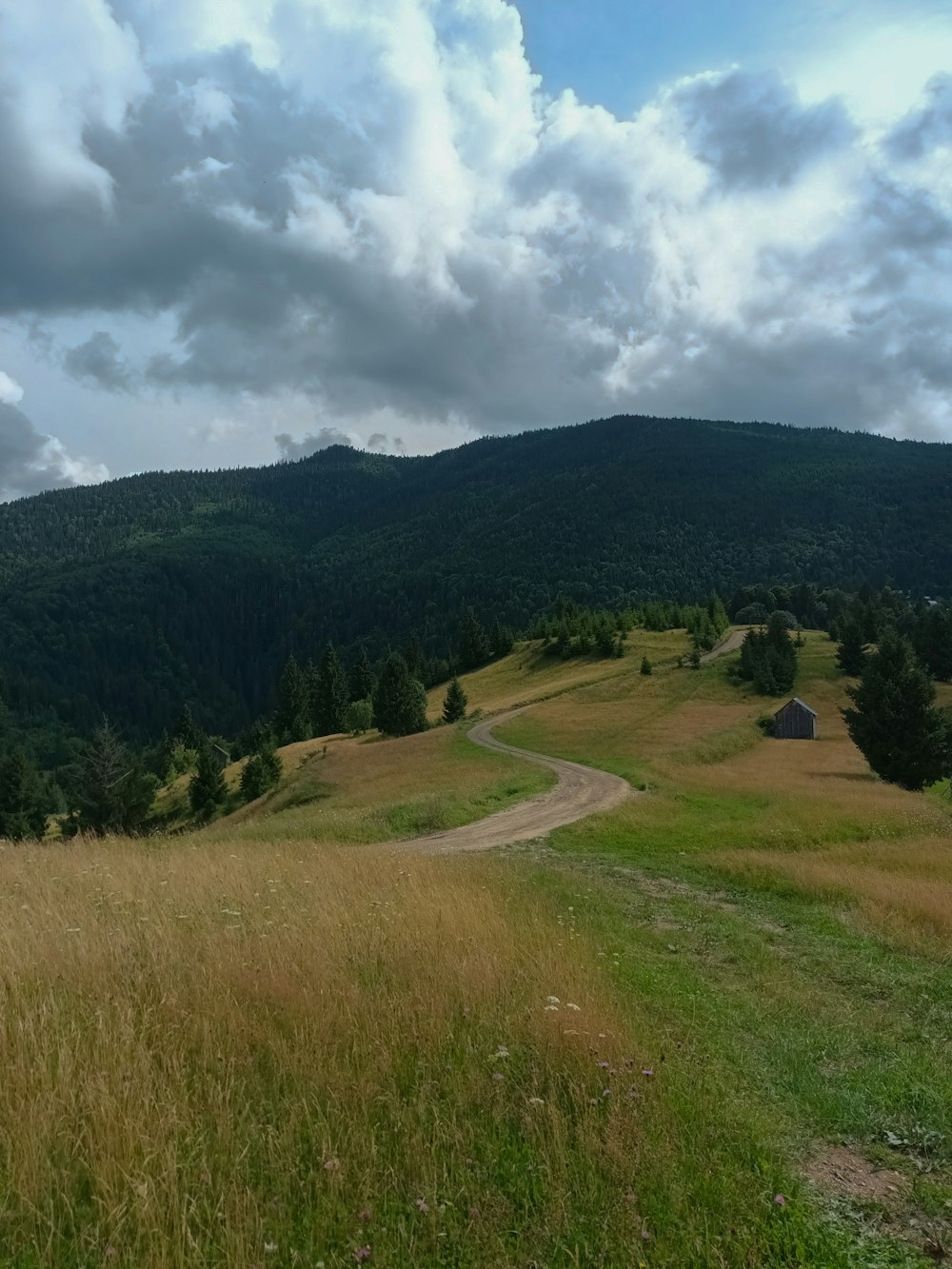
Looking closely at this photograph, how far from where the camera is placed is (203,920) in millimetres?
7805

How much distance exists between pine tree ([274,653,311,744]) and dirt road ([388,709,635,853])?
6876cm

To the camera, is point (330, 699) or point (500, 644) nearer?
point (330, 699)

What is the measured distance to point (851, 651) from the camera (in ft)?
305

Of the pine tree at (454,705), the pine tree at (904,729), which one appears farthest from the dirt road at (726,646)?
the pine tree at (904,729)

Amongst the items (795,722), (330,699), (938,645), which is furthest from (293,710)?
(938,645)

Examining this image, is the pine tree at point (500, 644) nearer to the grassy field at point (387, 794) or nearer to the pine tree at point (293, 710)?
the pine tree at point (293, 710)

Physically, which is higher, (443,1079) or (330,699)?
(443,1079)

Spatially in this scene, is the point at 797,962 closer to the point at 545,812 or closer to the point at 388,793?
the point at 545,812

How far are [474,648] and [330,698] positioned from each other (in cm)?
3542

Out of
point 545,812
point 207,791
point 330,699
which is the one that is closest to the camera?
point 545,812

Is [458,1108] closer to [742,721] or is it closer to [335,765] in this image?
[335,765]

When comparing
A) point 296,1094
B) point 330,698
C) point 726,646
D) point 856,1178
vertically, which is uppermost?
point 296,1094

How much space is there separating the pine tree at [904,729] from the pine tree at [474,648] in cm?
9127

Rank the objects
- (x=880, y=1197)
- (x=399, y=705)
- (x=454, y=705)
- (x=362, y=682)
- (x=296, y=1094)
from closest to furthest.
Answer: (x=880, y=1197) → (x=296, y=1094) → (x=399, y=705) → (x=454, y=705) → (x=362, y=682)
